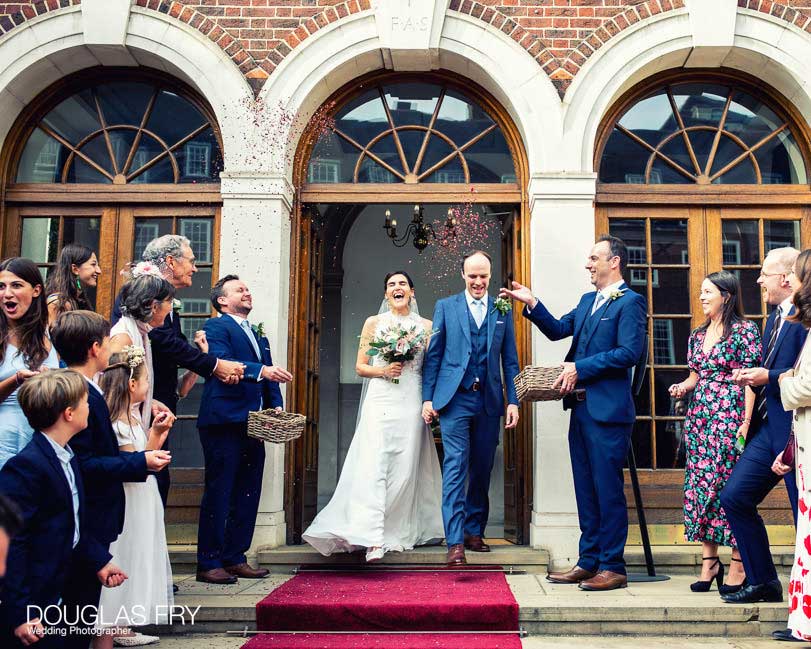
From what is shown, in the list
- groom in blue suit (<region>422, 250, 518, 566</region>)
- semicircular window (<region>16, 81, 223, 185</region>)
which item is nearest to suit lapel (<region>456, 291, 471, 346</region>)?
groom in blue suit (<region>422, 250, 518, 566</region>)

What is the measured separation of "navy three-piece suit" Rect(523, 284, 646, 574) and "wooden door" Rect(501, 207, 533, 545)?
1.03 m

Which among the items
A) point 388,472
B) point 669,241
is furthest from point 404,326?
point 669,241

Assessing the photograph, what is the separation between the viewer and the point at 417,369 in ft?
20.7

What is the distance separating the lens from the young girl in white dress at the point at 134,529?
13.8 feet

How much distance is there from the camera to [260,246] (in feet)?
21.5

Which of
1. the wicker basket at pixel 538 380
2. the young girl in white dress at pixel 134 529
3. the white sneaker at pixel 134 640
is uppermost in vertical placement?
the wicker basket at pixel 538 380

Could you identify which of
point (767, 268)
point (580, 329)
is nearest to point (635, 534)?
point (580, 329)

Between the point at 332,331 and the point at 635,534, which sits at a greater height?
the point at 332,331

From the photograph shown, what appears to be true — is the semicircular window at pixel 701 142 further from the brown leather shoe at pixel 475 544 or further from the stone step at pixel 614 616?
the stone step at pixel 614 616

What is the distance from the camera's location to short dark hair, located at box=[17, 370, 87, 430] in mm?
3223

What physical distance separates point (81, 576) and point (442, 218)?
7939 mm

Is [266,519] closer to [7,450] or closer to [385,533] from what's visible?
[385,533]

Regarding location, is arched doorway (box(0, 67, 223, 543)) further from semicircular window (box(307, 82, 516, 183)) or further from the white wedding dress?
the white wedding dress

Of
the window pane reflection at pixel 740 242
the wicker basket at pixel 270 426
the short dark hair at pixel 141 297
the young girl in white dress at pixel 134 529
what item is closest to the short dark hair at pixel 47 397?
the young girl in white dress at pixel 134 529
